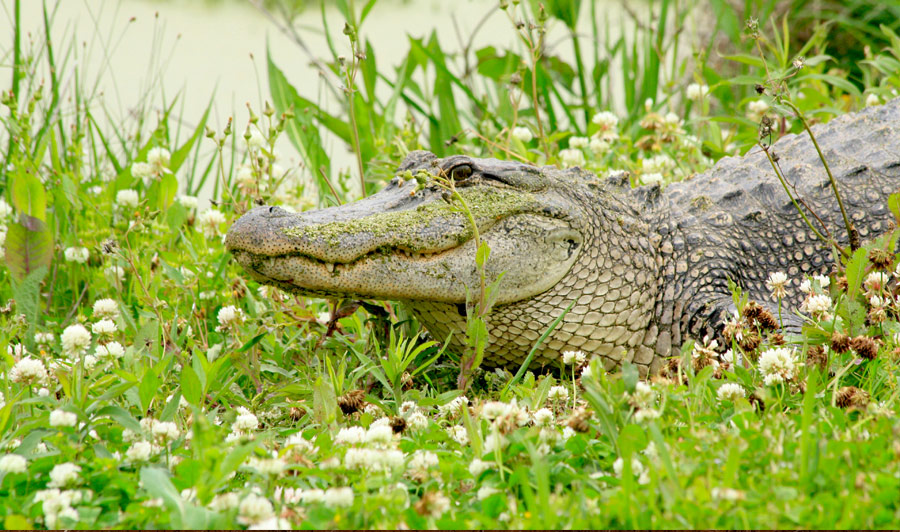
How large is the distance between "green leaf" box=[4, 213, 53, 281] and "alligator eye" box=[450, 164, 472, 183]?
170 cm

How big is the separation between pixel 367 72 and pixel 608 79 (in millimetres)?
1866

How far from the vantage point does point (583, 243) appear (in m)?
3.06

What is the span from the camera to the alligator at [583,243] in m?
2.64

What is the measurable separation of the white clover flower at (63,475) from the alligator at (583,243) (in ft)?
2.89

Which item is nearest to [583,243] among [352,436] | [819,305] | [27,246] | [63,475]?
[819,305]

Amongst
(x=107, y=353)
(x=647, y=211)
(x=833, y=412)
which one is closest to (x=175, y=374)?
(x=107, y=353)

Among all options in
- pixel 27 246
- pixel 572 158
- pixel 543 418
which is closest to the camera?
pixel 543 418

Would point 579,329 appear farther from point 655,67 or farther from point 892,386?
point 655,67

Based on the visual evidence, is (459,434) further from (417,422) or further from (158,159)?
(158,159)

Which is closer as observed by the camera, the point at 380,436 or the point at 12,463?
the point at 12,463

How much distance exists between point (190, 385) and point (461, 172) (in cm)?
120

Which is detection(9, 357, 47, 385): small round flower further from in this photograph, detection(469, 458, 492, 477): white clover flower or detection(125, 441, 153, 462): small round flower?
detection(469, 458, 492, 477): white clover flower

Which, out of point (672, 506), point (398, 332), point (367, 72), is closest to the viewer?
point (672, 506)

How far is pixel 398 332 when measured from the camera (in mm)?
3268
